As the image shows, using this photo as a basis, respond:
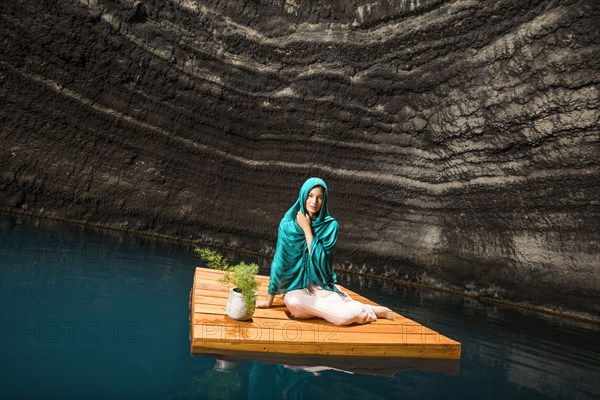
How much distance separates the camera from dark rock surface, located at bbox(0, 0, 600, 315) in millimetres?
8258

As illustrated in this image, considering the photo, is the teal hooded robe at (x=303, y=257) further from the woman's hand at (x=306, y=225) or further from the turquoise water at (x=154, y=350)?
the turquoise water at (x=154, y=350)

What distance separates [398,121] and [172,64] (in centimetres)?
566

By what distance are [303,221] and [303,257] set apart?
1.05 feet

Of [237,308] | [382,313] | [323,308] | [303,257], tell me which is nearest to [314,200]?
[303,257]

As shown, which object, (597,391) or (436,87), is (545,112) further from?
(597,391)

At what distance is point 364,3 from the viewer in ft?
34.6

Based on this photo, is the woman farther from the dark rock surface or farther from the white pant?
the dark rock surface

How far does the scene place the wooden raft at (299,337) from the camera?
2.96 m

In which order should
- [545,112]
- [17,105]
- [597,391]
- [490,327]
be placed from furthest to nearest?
[17,105] → [545,112] → [490,327] → [597,391]

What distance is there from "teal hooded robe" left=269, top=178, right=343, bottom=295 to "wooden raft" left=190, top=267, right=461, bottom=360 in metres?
0.29

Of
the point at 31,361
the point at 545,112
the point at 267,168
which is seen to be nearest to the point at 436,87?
the point at 545,112

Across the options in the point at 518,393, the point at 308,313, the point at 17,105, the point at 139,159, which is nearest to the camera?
the point at 518,393

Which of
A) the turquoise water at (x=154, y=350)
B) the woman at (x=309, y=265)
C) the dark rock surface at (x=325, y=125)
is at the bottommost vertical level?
the turquoise water at (x=154, y=350)

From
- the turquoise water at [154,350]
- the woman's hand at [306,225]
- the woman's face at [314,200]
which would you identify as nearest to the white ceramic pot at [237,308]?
the turquoise water at [154,350]
